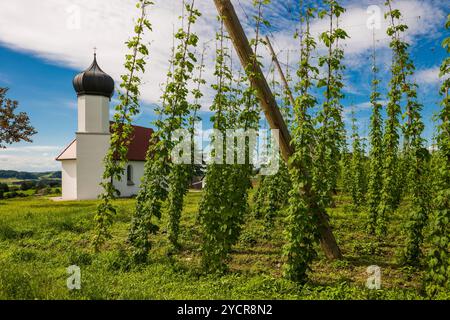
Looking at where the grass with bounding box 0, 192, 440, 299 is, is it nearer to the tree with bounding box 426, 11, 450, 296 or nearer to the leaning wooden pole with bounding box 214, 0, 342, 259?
the tree with bounding box 426, 11, 450, 296

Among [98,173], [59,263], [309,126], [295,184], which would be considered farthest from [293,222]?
[98,173]

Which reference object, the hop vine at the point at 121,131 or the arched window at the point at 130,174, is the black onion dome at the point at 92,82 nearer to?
the arched window at the point at 130,174

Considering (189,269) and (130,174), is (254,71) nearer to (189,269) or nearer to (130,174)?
(189,269)

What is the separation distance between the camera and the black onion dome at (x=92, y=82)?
2759 centimetres

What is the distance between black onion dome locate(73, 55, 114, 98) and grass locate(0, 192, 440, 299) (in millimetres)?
19567

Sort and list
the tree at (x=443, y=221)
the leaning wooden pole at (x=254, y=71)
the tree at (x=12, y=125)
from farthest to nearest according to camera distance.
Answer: the tree at (x=12, y=125)
the leaning wooden pole at (x=254, y=71)
the tree at (x=443, y=221)

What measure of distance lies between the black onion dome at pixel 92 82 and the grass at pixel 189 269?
19567 mm

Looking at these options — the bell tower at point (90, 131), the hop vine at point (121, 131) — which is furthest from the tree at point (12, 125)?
the hop vine at point (121, 131)

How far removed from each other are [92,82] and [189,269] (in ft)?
84.0

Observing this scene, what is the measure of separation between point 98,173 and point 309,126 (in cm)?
2628

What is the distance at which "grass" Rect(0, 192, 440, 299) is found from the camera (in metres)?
4.74

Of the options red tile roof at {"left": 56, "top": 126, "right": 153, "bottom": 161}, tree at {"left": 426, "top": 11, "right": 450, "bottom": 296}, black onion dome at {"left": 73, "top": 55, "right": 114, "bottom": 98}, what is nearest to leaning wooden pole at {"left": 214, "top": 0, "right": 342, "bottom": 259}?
tree at {"left": 426, "top": 11, "right": 450, "bottom": 296}

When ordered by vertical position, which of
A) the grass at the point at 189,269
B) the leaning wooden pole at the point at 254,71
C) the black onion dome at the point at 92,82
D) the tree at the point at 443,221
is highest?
the black onion dome at the point at 92,82

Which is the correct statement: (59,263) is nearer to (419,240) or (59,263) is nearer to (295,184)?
(295,184)
